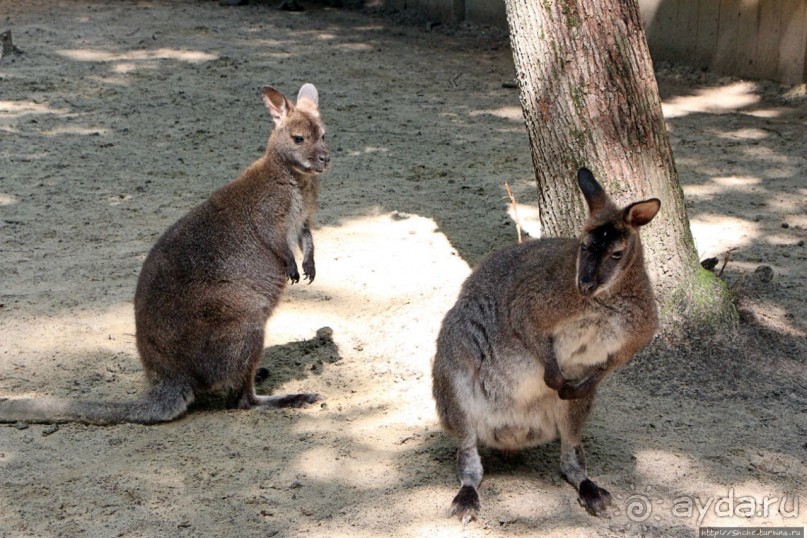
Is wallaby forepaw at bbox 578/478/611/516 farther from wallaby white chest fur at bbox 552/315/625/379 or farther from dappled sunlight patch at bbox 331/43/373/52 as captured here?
dappled sunlight patch at bbox 331/43/373/52

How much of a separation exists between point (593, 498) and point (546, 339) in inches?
24.7

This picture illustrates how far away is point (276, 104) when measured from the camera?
5496mm

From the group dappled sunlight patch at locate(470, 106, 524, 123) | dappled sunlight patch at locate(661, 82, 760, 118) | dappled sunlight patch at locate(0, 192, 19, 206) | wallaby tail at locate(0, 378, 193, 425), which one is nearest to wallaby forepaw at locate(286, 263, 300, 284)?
wallaby tail at locate(0, 378, 193, 425)

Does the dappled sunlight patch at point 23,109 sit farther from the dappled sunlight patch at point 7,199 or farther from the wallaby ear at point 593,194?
the wallaby ear at point 593,194

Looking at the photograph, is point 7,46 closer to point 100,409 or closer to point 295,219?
point 295,219

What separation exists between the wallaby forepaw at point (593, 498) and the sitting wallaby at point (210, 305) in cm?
152

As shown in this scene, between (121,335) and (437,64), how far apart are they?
6300 millimetres

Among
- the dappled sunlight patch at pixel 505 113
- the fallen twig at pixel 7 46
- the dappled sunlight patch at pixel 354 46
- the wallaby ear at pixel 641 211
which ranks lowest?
the dappled sunlight patch at pixel 505 113

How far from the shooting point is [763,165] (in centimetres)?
778

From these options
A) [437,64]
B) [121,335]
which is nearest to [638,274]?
[121,335]

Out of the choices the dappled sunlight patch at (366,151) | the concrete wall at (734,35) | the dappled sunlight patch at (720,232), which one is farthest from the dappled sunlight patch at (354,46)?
the dappled sunlight patch at (720,232)

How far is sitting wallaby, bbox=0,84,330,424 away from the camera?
4.54m

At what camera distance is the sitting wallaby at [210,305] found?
14.9ft

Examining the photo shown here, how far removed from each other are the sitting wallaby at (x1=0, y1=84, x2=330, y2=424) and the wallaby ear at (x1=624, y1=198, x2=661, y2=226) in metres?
1.94
